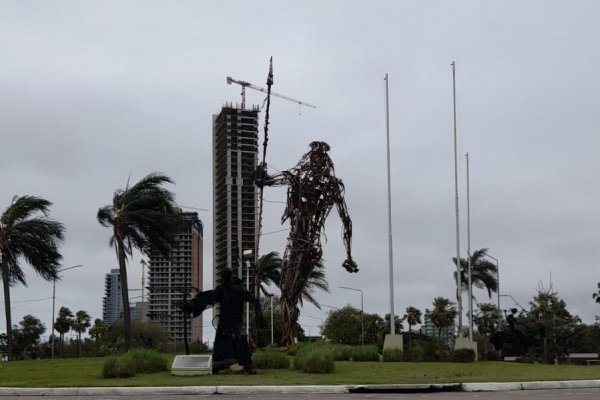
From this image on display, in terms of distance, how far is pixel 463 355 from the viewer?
3086 centimetres

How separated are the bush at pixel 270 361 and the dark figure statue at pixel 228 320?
172 cm

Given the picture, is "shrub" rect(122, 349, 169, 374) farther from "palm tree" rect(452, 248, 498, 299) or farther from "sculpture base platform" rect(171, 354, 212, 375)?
"palm tree" rect(452, 248, 498, 299)

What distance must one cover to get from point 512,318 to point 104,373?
34.9 m

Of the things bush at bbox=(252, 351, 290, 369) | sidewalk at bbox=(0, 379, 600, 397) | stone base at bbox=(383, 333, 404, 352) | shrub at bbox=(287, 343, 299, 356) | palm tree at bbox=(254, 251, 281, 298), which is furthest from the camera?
palm tree at bbox=(254, 251, 281, 298)

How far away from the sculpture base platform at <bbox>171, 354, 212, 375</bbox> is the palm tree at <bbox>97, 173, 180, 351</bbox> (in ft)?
43.6

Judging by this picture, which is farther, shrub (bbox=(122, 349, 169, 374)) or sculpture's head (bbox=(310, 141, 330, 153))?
sculpture's head (bbox=(310, 141, 330, 153))

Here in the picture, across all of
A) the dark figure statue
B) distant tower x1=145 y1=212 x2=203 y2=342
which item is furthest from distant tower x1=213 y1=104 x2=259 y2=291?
the dark figure statue

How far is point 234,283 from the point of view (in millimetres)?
22172

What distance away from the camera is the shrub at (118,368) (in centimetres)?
Result: 2055

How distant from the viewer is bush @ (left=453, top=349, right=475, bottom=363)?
1209 inches

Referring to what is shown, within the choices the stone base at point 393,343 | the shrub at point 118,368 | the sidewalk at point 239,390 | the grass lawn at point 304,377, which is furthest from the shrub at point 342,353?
the sidewalk at point 239,390

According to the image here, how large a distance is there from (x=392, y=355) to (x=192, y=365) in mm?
10382

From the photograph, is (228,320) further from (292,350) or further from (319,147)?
(319,147)

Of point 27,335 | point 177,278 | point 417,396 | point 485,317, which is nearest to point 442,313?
point 485,317
